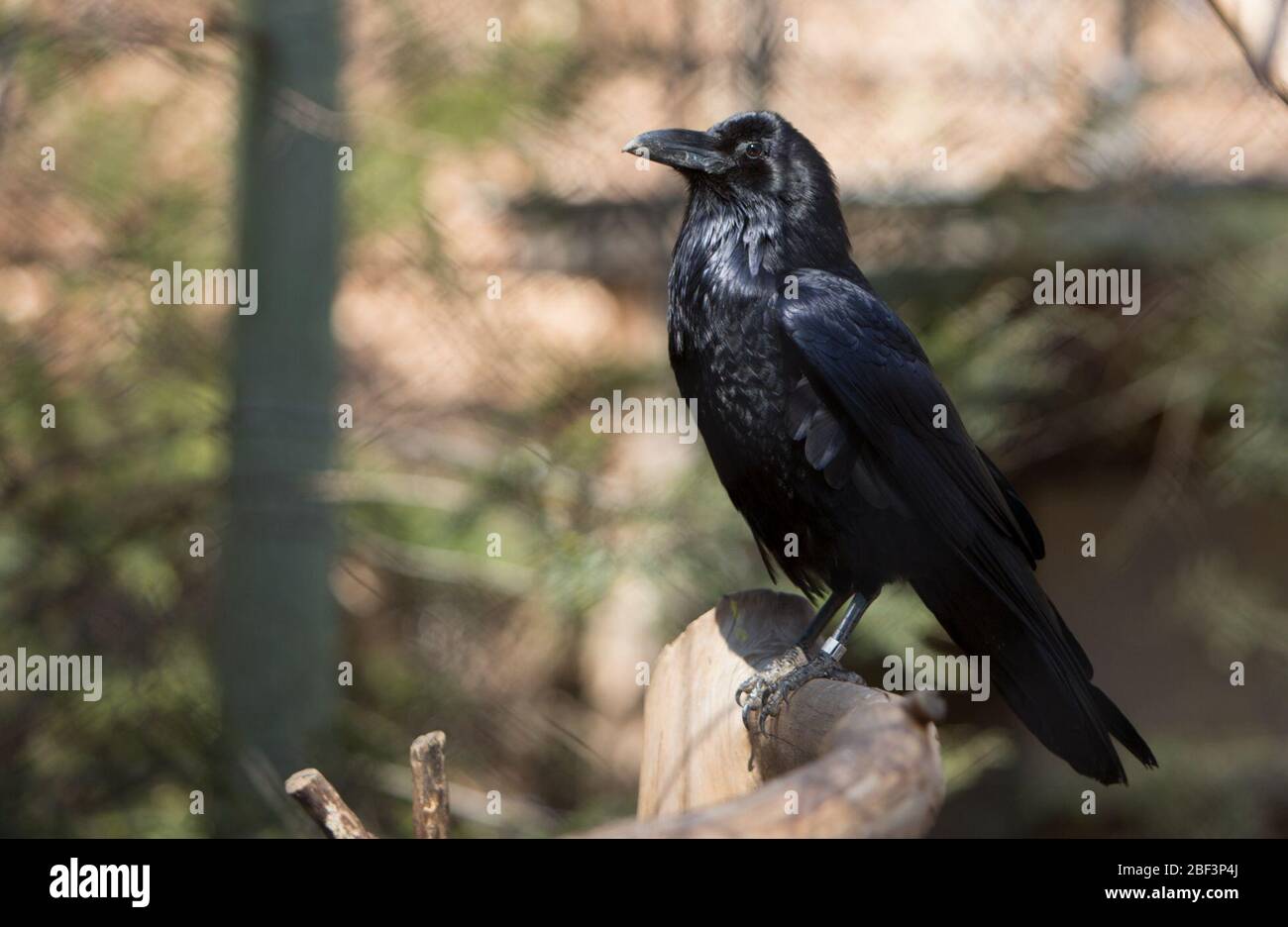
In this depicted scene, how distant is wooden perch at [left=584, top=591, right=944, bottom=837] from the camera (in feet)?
3.88

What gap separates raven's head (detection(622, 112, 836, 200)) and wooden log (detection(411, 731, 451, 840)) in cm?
116

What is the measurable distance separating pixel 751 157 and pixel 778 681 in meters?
1.00

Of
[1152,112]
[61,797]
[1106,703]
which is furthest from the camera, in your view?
[1152,112]

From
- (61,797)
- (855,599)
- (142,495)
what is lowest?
(61,797)

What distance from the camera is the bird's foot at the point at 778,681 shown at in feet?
6.53

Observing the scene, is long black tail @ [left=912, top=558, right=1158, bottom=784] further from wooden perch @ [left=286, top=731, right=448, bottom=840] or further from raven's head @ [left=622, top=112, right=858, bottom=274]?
wooden perch @ [left=286, top=731, right=448, bottom=840]

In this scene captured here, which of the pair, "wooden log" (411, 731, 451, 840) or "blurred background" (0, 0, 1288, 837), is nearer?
"wooden log" (411, 731, 451, 840)

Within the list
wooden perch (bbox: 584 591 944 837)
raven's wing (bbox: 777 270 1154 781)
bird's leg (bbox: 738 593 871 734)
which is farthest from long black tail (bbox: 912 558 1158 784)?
wooden perch (bbox: 584 591 944 837)

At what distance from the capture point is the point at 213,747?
322 centimetres

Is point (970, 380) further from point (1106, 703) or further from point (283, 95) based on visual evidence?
point (283, 95)

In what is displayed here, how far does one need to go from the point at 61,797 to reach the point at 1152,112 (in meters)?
3.55

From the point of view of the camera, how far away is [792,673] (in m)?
2.04

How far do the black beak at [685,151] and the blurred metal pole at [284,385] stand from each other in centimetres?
117

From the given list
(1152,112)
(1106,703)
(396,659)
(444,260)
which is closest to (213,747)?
(396,659)
